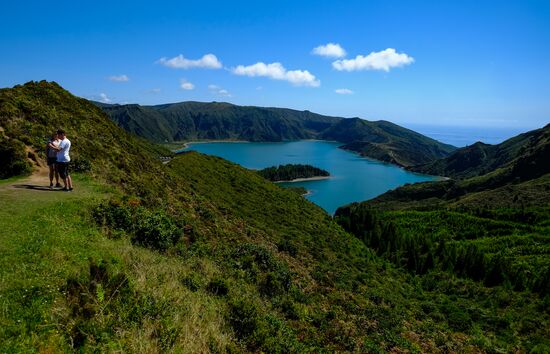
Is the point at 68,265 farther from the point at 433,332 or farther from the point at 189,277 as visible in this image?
the point at 433,332

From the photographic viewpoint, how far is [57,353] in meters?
7.30

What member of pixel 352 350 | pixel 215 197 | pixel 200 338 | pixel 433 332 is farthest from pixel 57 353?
pixel 215 197

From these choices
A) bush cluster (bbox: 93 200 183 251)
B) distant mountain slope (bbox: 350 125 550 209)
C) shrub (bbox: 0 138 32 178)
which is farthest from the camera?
distant mountain slope (bbox: 350 125 550 209)

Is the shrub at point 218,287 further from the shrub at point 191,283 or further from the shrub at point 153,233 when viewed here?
the shrub at point 153,233

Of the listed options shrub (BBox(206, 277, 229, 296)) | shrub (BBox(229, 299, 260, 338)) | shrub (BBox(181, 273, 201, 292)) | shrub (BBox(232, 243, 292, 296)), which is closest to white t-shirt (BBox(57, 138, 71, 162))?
shrub (BBox(181, 273, 201, 292))

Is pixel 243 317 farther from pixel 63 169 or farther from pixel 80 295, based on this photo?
pixel 63 169

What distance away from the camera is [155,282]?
36.9ft

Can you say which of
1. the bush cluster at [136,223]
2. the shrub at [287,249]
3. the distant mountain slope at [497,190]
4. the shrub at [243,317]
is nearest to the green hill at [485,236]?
the distant mountain slope at [497,190]

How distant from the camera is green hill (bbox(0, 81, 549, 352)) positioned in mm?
8656

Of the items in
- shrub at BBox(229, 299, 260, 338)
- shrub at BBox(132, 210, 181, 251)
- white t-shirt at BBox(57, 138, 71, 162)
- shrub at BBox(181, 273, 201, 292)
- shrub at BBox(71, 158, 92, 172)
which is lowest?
shrub at BBox(229, 299, 260, 338)

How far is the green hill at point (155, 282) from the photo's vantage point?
8.66 metres

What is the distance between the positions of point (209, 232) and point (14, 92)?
811 inches

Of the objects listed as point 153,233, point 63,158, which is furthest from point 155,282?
point 63,158

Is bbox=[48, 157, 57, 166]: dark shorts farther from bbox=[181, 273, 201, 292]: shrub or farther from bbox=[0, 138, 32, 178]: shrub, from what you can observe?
bbox=[181, 273, 201, 292]: shrub
